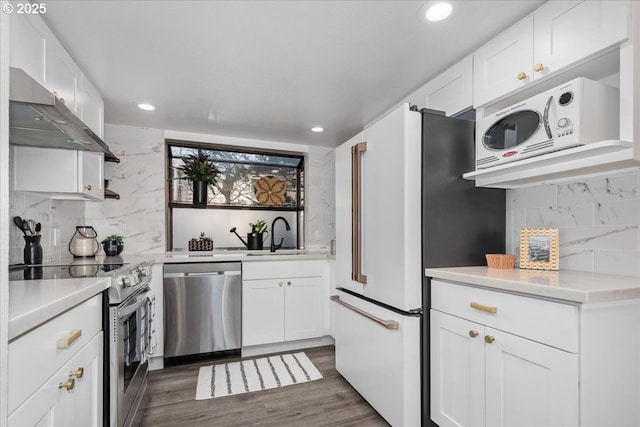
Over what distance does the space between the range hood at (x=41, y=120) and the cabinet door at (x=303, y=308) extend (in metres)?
1.98

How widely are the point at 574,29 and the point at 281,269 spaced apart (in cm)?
265

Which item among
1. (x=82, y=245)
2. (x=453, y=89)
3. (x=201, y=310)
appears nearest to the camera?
(x=453, y=89)

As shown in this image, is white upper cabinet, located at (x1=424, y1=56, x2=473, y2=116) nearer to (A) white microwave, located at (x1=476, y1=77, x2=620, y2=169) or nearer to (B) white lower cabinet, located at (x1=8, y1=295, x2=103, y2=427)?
(A) white microwave, located at (x1=476, y1=77, x2=620, y2=169)

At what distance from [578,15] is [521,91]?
0.36 metres

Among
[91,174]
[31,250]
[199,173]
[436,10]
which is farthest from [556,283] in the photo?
[199,173]

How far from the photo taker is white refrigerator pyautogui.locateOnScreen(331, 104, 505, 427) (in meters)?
1.76

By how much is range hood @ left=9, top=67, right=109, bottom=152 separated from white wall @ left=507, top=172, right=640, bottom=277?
2439 mm

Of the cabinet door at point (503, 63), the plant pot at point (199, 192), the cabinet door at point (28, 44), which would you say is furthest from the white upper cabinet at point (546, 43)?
the plant pot at point (199, 192)

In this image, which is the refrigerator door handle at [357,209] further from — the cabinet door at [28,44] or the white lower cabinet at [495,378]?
the cabinet door at [28,44]

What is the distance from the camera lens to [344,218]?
2447 mm

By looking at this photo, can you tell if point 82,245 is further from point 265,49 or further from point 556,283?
point 556,283

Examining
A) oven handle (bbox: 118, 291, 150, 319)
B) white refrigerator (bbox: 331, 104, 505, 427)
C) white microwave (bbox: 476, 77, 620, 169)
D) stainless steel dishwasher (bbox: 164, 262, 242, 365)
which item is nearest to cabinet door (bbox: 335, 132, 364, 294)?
white refrigerator (bbox: 331, 104, 505, 427)

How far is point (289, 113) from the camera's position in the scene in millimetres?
2957

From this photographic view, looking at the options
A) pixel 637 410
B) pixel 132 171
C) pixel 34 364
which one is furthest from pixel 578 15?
pixel 132 171
